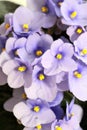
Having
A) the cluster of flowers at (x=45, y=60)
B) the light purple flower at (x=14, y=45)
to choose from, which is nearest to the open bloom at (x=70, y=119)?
the cluster of flowers at (x=45, y=60)

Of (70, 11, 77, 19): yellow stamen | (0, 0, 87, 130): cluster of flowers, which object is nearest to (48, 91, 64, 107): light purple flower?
(0, 0, 87, 130): cluster of flowers

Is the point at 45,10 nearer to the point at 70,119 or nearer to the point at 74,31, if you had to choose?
the point at 74,31

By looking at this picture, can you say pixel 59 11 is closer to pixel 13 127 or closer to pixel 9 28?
pixel 9 28

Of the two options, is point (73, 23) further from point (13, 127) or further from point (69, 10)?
point (13, 127)

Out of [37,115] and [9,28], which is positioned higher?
[9,28]

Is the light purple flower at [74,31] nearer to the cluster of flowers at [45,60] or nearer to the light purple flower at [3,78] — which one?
the cluster of flowers at [45,60]

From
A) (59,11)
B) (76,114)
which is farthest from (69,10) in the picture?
(76,114)

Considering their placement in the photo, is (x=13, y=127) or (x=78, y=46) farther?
(x=13, y=127)

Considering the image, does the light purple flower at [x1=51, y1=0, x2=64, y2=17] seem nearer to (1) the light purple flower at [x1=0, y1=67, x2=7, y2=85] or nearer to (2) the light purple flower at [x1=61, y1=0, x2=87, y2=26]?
(2) the light purple flower at [x1=61, y1=0, x2=87, y2=26]
